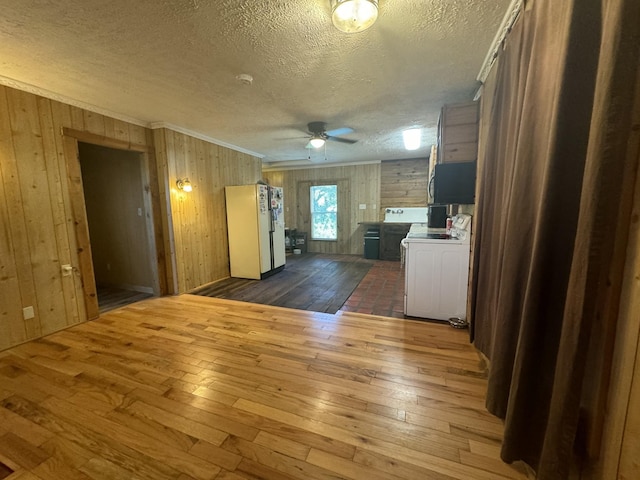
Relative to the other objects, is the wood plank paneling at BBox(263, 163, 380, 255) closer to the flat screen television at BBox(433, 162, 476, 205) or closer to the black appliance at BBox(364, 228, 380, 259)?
the black appliance at BBox(364, 228, 380, 259)

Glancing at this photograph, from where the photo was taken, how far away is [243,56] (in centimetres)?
203

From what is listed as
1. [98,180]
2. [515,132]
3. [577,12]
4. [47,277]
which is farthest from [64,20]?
[98,180]

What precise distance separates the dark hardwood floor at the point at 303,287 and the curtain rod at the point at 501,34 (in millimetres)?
2801

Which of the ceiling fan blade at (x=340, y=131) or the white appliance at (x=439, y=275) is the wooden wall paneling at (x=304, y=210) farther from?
the white appliance at (x=439, y=275)

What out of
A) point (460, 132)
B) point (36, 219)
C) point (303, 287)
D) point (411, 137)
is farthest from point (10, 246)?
point (411, 137)

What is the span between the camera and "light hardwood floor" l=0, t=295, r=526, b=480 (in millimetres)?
1309

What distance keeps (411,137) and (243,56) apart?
Result: 3225mm

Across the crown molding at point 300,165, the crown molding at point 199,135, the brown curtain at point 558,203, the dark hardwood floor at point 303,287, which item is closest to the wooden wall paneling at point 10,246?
the crown molding at point 199,135

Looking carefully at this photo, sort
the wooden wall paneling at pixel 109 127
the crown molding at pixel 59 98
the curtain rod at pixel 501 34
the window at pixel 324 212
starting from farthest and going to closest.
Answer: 1. the window at pixel 324 212
2. the wooden wall paneling at pixel 109 127
3. the crown molding at pixel 59 98
4. the curtain rod at pixel 501 34

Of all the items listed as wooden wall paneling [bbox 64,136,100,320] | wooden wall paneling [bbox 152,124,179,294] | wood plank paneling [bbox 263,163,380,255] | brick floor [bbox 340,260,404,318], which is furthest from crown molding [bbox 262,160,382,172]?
wooden wall paneling [bbox 64,136,100,320]

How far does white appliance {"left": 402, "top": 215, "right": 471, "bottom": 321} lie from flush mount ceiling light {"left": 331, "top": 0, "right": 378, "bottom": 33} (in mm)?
1991

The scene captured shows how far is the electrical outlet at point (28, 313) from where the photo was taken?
Answer: 2.54m

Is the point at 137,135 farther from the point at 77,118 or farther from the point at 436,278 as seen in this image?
the point at 436,278

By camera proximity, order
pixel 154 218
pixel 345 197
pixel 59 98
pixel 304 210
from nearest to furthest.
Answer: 1. pixel 59 98
2. pixel 154 218
3. pixel 345 197
4. pixel 304 210
